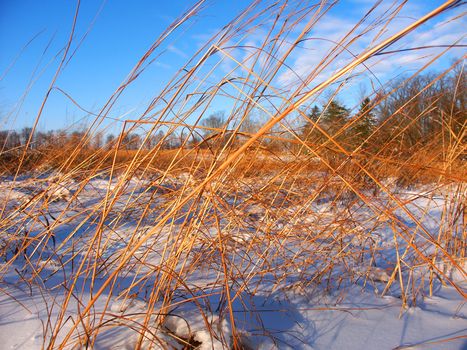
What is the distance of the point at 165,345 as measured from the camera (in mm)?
654

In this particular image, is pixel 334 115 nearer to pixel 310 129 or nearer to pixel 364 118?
pixel 364 118

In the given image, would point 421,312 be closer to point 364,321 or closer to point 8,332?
point 364,321

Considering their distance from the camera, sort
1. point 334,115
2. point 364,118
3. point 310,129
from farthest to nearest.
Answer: point 334,115 < point 364,118 < point 310,129

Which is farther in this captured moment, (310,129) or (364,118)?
(364,118)

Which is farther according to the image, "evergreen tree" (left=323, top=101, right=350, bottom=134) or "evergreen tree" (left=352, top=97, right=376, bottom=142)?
"evergreen tree" (left=323, top=101, right=350, bottom=134)

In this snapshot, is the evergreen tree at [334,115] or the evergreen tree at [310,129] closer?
the evergreen tree at [310,129]

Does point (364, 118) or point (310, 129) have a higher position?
point (364, 118)

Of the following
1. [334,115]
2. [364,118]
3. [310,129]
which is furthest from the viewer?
[334,115]

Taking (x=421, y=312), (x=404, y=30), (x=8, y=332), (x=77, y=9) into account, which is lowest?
(x=8, y=332)

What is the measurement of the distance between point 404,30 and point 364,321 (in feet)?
2.59

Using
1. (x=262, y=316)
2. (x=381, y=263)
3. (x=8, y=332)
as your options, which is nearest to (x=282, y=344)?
(x=262, y=316)

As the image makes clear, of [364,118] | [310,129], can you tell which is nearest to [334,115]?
[364,118]

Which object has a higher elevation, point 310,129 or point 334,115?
point 334,115

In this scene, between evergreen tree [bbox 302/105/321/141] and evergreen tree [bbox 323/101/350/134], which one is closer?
evergreen tree [bbox 302/105/321/141]
